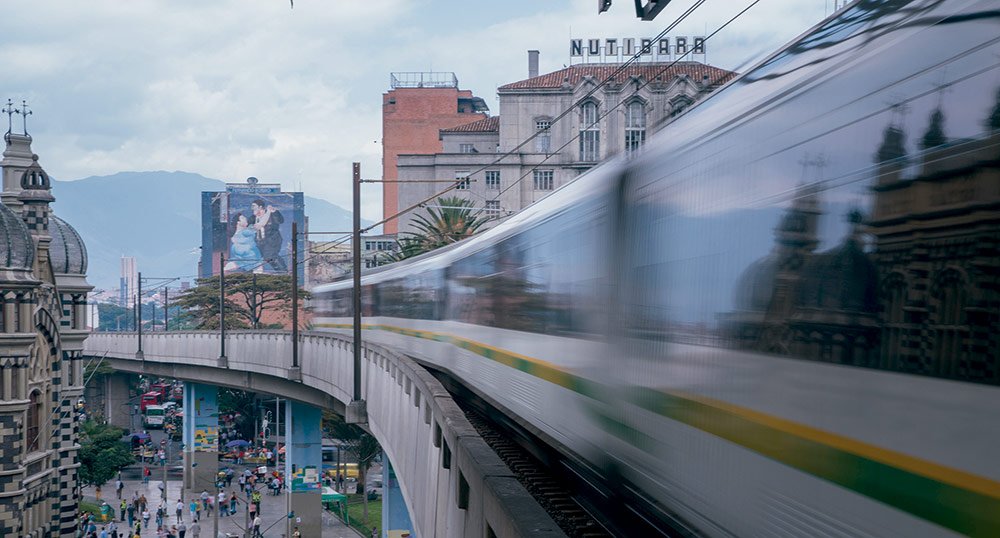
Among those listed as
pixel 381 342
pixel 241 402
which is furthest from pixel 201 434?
pixel 381 342

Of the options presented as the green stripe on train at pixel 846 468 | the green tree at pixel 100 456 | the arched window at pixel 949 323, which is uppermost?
the arched window at pixel 949 323

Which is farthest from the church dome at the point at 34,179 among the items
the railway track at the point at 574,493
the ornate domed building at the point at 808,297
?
the ornate domed building at the point at 808,297

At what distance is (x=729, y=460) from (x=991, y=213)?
2616 millimetres

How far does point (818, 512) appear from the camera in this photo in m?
4.83

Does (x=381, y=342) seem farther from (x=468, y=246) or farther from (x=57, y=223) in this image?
(x=57, y=223)

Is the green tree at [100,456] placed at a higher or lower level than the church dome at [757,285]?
lower

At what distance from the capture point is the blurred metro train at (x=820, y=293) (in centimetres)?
390

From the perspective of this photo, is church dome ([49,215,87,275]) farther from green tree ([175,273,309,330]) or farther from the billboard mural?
the billboard mural

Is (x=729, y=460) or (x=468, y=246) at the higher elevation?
(x=468, y=246)

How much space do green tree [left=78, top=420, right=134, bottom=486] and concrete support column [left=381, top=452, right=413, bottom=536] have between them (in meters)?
26.3

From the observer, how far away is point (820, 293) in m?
5.08

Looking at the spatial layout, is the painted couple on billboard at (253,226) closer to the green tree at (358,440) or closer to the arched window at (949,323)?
the green tree at (358,440)

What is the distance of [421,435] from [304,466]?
106 ft

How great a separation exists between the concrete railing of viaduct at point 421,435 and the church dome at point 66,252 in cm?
734
